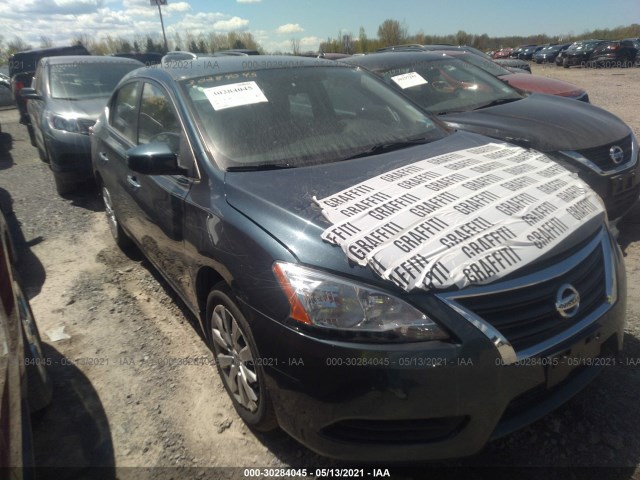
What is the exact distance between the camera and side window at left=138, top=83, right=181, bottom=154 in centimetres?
272

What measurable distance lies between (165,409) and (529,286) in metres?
1.92

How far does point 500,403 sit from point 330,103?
209cm

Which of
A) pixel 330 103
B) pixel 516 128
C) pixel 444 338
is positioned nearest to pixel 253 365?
pixel 444 338

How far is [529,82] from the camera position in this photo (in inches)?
275

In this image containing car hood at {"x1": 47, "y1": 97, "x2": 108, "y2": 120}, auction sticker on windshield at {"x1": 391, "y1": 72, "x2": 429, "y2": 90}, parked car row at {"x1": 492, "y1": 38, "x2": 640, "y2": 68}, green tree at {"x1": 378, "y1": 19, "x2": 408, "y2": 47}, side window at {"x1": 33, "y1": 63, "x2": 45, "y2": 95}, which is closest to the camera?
auction sticker on windshield at {"x1": 391, "y1": 72, "x2": 429, "y2": 90}

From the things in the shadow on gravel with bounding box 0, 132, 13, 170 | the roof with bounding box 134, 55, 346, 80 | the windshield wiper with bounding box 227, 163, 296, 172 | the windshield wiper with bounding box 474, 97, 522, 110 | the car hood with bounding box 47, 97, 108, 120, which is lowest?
the shadow on gravel with bounding box 0, 132, 13, 170

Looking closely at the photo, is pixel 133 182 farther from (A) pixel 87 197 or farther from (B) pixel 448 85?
(B) pixel 448 85

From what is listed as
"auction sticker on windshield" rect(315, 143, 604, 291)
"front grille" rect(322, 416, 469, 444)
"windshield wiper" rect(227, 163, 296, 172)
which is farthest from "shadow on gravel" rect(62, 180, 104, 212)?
"front grille" rect(322, 416, 469, 444)

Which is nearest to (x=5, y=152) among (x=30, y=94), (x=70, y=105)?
(x=30, y=94)

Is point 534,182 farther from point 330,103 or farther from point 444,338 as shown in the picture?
point 330,103

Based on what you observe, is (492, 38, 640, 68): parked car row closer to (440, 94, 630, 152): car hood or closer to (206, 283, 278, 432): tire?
(440, 94, 630, 152): car hood

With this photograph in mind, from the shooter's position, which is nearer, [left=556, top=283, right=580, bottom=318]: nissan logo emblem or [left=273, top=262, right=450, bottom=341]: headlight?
[left=273, top=262, right=450, bottom=341]: headlight

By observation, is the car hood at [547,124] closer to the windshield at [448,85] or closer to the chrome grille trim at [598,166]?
the chrome grille trim at [598,166]

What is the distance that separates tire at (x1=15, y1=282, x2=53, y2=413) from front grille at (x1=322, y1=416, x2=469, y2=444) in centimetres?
138
